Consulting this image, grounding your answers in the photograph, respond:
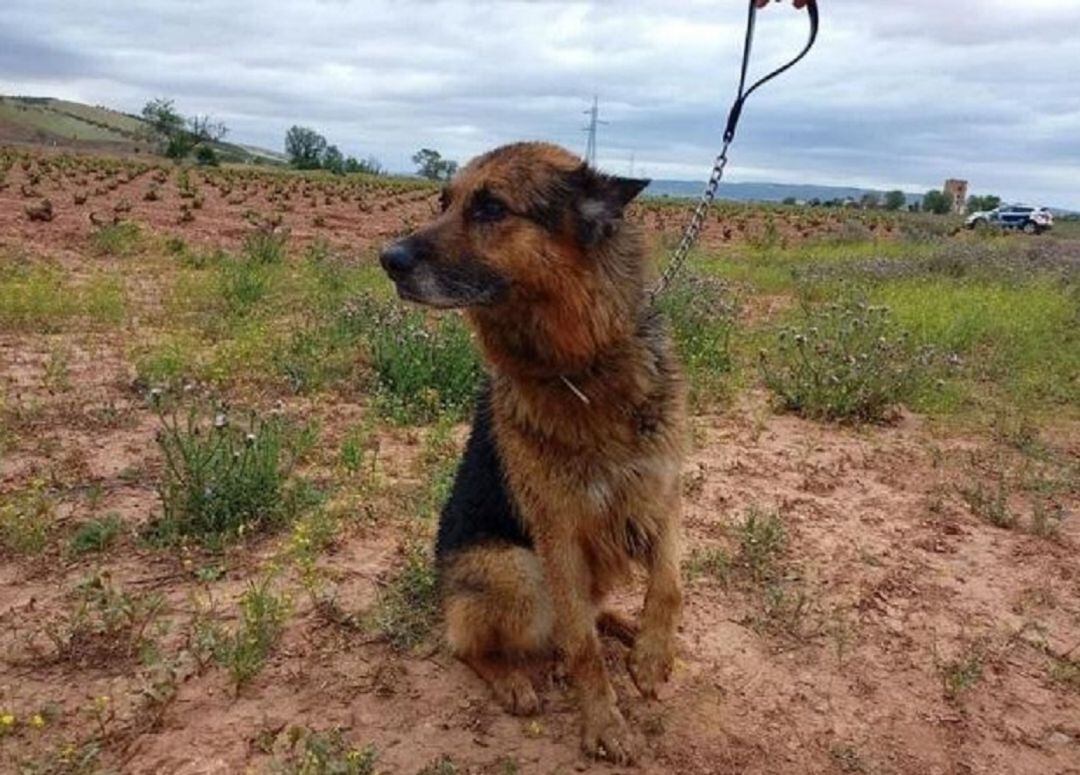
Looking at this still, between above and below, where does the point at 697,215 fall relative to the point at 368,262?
above

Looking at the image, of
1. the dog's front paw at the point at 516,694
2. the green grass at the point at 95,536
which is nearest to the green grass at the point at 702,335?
the dog's front paw at the point at 516,694

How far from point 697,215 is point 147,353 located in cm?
519

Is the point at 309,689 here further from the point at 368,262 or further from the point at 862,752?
the point at 368,262

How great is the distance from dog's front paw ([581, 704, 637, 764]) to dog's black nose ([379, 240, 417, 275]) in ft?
4.97

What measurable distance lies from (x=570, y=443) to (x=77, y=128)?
12733 centimetres

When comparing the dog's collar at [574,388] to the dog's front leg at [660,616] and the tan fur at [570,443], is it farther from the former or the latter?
the dog's front leg at [660,616]

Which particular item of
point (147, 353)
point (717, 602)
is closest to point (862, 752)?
point (717, 602)

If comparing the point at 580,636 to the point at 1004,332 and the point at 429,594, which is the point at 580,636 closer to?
the point at 429,594

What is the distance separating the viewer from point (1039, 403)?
682 cm

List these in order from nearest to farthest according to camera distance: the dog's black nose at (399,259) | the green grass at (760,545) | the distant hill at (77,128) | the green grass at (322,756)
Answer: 1. the green grass at (322,756)
2. the dog's black nose at (399,259)
3. the green grass at (760,545)
4. the distant hill at (77,128)

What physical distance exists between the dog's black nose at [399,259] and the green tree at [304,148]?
2873 inches

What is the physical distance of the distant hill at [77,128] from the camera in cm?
8431

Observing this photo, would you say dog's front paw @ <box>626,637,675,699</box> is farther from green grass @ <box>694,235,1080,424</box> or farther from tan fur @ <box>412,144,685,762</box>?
green grass @ <box>694,235,1080,424</box>

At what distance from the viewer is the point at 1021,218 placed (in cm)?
4488
